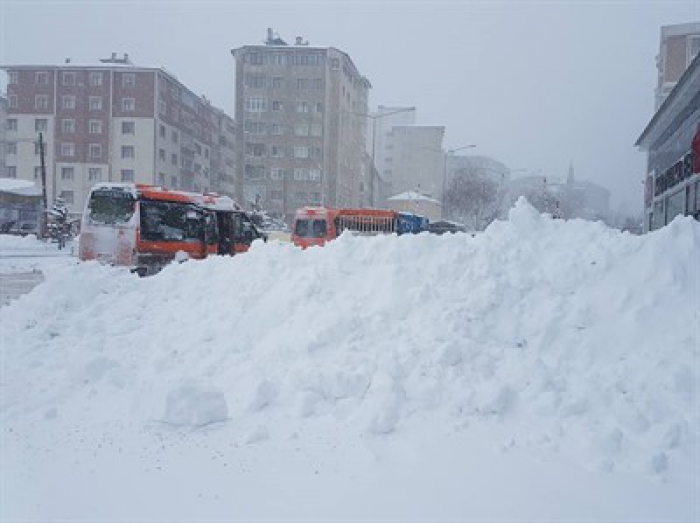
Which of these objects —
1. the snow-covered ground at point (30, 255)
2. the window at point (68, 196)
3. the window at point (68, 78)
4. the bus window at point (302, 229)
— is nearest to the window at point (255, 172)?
the window at point (68, 196)

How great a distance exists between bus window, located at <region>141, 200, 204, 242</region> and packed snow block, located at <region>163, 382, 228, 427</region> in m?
12.0

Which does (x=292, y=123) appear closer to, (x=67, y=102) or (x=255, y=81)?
(x=255, y=81)

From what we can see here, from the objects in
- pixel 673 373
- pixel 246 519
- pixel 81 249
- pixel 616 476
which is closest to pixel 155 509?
pixel 246 519

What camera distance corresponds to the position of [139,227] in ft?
53.8

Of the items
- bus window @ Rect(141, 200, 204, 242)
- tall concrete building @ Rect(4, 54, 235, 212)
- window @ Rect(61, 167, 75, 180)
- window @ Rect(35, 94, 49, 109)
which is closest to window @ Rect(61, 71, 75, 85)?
tall concrete building @ Rect(4, 54, 235, 212)

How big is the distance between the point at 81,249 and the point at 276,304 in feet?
37.6

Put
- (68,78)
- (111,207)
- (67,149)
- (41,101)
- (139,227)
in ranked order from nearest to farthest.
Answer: (139,227), (111,207), (68,78), (41,101), (67,149)

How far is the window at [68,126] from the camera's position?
52.1 metres

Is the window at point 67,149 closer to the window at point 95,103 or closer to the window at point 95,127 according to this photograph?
the window at point 95,127

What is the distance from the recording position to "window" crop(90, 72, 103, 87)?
51.4 metres

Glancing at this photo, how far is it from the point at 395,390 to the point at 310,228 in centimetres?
1738

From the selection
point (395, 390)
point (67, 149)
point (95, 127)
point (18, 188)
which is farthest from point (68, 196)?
point (395, 390)

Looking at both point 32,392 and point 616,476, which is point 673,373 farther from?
point 32,392

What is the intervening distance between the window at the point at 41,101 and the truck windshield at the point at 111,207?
42.2 m
